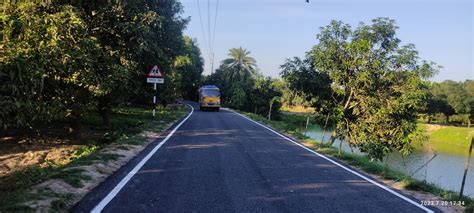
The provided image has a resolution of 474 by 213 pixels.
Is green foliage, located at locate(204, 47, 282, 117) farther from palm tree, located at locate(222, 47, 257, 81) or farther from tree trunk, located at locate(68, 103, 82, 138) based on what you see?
tree trunk, located at locate(68, 103, 82, 138)

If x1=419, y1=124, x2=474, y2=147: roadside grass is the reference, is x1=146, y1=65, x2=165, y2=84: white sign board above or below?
above

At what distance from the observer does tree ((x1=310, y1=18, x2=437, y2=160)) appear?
20422 mm

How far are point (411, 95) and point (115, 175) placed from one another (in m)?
16.6

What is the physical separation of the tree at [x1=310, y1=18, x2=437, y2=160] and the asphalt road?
1114 centimetres

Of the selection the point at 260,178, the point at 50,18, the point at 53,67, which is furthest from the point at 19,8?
the point at 260,178

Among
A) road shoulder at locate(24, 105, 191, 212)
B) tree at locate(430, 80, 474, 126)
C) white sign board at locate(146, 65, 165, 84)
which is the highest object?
tree at locate(430, 80, 474, 126)

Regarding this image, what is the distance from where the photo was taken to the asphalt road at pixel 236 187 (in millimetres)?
5727

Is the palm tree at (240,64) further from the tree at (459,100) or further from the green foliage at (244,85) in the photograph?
the tree at (459,100)

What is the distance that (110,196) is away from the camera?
5984 mm

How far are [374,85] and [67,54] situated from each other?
1637 cm

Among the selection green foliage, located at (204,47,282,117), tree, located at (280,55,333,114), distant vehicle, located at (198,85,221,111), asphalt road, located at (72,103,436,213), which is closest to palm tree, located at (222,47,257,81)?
green foliage, located at (204,47,282,117)

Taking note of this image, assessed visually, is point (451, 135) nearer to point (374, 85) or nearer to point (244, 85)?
point (244, 85)

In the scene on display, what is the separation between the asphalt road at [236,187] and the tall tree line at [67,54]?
2508mm

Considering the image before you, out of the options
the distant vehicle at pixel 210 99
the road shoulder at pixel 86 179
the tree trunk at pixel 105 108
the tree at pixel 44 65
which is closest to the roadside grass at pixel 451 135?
the distant vehicle at pixel 210 99
